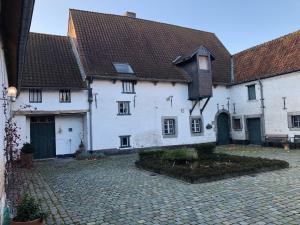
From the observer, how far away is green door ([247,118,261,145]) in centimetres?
2012

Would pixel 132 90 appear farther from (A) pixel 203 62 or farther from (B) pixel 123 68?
(A) pixel 203 62

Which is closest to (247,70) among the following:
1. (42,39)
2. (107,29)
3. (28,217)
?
(107,29)

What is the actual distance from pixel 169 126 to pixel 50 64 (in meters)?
8.53

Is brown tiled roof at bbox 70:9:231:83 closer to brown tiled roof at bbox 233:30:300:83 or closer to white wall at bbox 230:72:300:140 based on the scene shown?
brown tiled roof at bbox 233:30:300:83

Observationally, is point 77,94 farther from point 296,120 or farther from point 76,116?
point 296,120

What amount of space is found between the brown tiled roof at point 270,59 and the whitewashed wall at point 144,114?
101 inches

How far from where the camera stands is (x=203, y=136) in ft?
68.9

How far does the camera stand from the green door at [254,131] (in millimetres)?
20125

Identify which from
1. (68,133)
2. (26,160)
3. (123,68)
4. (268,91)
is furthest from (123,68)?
(268,91)

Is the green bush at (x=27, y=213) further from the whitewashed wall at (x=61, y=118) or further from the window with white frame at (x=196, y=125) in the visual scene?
the window with white frame at (x=196, y=125)

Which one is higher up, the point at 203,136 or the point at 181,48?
the point at 181,48

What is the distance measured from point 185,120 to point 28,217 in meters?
16.5

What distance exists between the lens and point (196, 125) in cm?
2095

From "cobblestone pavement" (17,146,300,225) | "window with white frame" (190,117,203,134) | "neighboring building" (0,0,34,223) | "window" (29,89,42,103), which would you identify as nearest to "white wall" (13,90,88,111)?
"window" (29,89,42,103)
